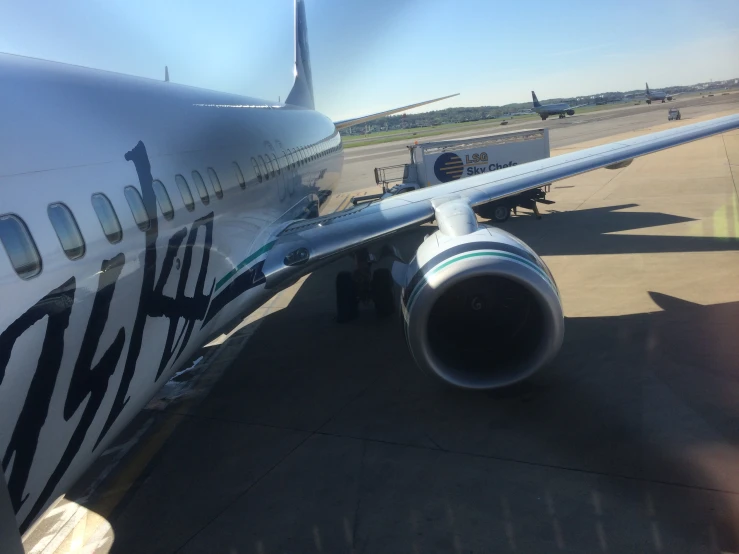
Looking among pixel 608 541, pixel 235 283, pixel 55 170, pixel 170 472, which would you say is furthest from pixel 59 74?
pixel 608 541

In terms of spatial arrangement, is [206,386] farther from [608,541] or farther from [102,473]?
[608,541]

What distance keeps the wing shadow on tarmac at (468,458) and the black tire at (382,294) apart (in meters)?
1.80

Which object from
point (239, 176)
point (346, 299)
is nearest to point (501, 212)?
point (346, 299)

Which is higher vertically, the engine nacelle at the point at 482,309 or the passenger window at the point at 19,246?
the passenger window at the point at 19,246

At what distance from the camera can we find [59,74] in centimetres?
500

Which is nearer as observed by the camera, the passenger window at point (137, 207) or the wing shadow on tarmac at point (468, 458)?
the wing shadow on tarmac at point (468, 458)

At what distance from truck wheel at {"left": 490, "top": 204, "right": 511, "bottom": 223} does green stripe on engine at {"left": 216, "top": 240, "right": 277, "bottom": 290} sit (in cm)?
1135

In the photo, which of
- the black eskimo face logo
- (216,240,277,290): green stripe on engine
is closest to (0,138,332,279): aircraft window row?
(216,240,277,290): green stripe on engine

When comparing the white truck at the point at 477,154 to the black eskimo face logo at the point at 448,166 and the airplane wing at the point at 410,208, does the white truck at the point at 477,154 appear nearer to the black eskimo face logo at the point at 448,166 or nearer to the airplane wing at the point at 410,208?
the black eskimo face logo at the point at 448,166

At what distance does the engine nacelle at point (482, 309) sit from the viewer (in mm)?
6406

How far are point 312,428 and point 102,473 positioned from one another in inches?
87.7

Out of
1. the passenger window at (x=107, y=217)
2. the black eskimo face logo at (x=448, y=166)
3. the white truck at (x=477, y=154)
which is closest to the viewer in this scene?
the passenger window at (x=107, y=217)

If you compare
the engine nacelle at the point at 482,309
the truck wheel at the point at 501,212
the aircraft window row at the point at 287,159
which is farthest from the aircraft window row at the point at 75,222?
the truck wheel at the point at 501,212

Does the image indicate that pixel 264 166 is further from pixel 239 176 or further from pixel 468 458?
pixel 468 458
